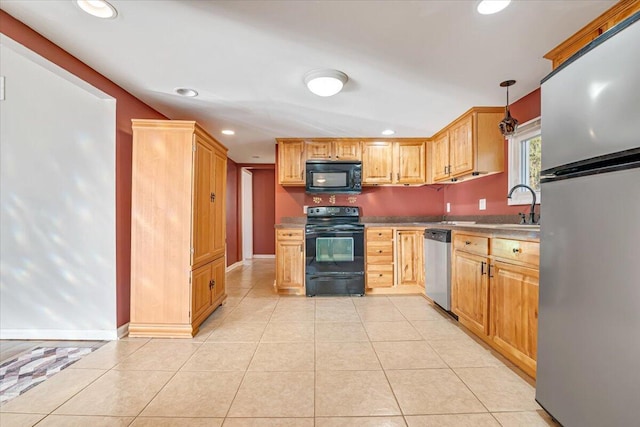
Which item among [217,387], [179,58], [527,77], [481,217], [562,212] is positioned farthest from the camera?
[481,217]

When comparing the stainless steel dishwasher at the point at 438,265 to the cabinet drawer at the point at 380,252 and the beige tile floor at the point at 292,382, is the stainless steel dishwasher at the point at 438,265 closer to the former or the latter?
the beige tile floor at the point at 292,382

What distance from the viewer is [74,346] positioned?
6.93 ft

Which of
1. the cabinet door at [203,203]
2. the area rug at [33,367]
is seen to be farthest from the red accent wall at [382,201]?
the area rug at [33,367]

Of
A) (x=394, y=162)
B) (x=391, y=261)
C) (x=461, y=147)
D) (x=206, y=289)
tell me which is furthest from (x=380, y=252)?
(x=206, y=289)

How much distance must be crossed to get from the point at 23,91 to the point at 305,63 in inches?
94.2

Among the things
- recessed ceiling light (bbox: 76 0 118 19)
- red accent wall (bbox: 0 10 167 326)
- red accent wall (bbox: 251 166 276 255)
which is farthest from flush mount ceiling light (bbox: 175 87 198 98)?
red accent wall (bbox: 251 166 276 255)

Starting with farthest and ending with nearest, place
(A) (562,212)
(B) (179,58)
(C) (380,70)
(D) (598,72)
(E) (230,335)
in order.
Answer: (E) (230,335)
(C) (380,70)
(B) (179,58)
(A) (562,212)
(D) (598,72)

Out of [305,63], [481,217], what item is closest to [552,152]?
[305,63]

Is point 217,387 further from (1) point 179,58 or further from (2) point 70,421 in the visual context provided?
(1) point 179,58

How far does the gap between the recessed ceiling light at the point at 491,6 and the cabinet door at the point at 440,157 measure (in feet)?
6.62

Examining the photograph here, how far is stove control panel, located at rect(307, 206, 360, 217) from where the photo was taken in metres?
3.92

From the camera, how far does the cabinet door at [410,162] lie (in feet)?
12.5

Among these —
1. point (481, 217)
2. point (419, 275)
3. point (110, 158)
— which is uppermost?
point (110, 158)

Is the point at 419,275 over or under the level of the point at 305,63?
under
